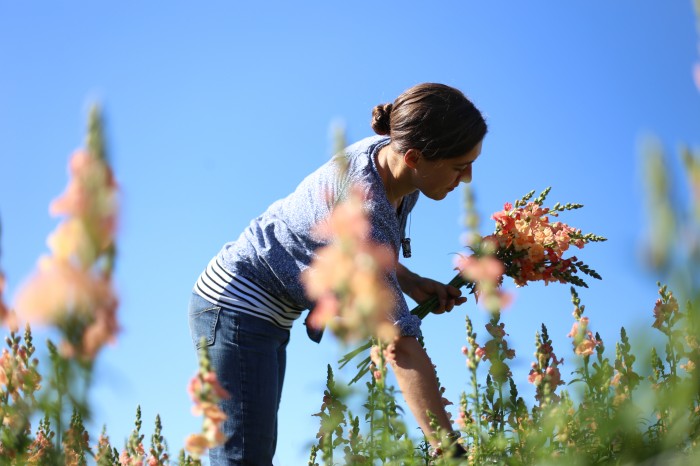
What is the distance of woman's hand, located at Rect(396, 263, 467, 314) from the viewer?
347 cm

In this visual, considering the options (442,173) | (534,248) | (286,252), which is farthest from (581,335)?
(286,252)

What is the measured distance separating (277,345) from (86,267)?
256cm

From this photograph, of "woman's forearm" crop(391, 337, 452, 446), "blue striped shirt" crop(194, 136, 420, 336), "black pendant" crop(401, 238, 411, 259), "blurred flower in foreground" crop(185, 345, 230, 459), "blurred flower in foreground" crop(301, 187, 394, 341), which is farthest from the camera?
"black pendant" crop(401, 238, 411, 259)

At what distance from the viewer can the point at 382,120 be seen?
3.67m

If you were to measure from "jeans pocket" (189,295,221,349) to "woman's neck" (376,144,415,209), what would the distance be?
893 millimetres

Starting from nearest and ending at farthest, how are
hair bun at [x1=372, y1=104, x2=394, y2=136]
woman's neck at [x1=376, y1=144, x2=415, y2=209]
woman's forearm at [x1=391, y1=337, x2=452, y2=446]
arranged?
woman's forearm at [x1=391, y1=337, x2=452, y2=446], woman's neck at [x1=376, y1=144, x2=415, y2=209], hair bun at [x1=372, y1=104, x2=394, y2=136]

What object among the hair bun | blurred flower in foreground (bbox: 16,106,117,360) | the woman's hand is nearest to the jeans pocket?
the woman's hand

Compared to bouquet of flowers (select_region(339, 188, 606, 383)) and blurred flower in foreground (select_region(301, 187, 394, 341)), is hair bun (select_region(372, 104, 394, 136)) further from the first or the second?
blurred flower in foreground (select_region(301, 187, 394, 341))

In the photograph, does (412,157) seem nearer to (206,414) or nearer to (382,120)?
(382,120)

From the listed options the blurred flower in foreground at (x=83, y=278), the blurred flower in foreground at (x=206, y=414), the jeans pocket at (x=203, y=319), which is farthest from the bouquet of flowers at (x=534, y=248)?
the blurred flower in foreground at (x=83, y=278)

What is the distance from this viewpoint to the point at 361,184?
304cm

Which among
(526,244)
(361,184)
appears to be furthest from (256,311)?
(526,244)

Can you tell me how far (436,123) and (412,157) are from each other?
17cm

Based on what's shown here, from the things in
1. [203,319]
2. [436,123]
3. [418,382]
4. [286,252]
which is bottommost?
[418,382]
